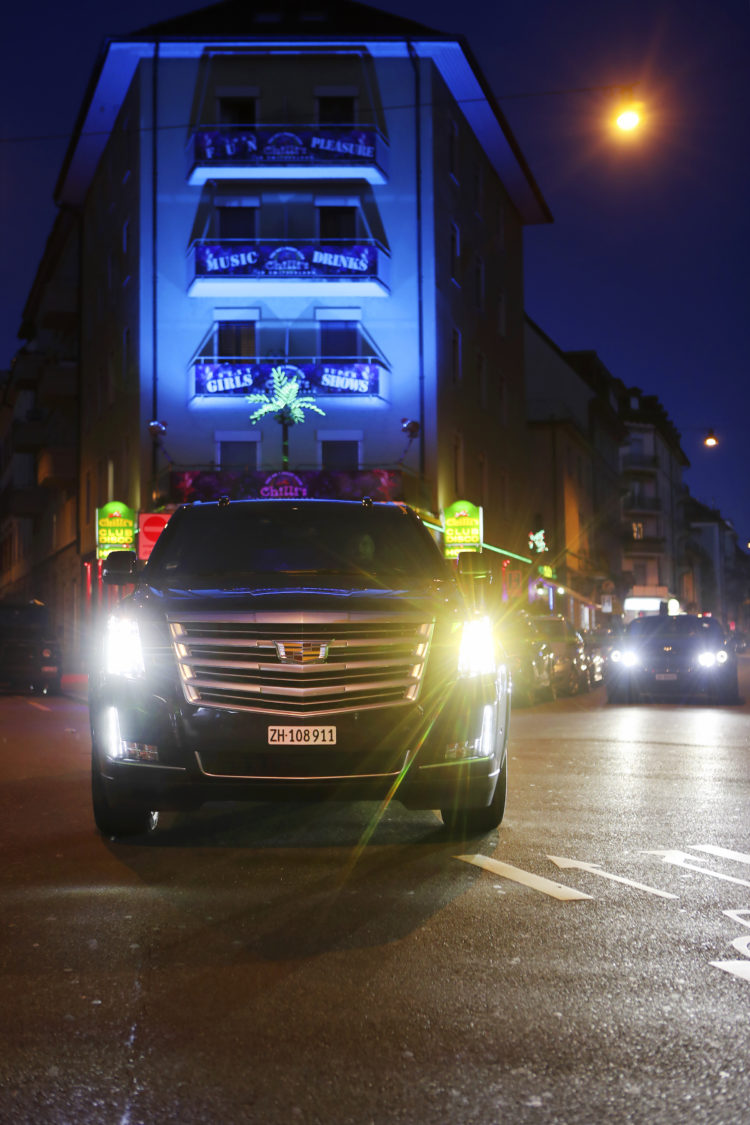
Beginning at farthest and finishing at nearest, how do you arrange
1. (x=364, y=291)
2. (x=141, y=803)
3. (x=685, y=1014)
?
(x=364, y=291)
(x=141, y=803)
(x=685, y=1014)

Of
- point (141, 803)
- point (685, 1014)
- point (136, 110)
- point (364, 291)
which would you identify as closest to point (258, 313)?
point (364, 291)

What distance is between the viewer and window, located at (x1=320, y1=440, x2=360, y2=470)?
35.4 metres

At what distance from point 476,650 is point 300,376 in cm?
2811

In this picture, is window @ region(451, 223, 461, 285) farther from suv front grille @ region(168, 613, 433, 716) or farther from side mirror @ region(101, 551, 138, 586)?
suv front grille @ region(168, 613, 433, 716)

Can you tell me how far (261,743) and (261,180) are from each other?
31202 mm

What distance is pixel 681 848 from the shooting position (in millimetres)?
7266

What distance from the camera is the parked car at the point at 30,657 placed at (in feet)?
87.4

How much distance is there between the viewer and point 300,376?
114ft

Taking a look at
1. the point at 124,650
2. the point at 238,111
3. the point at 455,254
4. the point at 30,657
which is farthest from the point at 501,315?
the point at 124,650

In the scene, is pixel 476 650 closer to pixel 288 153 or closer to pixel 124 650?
pixel 124 650

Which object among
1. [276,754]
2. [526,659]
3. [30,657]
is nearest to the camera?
[276,754]

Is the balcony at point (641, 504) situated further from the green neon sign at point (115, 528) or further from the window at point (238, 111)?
the green neon sign at point (115, 528)

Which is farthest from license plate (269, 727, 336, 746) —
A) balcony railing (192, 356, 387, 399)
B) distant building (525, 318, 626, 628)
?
distant building (525, 318, 626, 628)

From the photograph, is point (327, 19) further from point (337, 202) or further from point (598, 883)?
point (598, 883)
